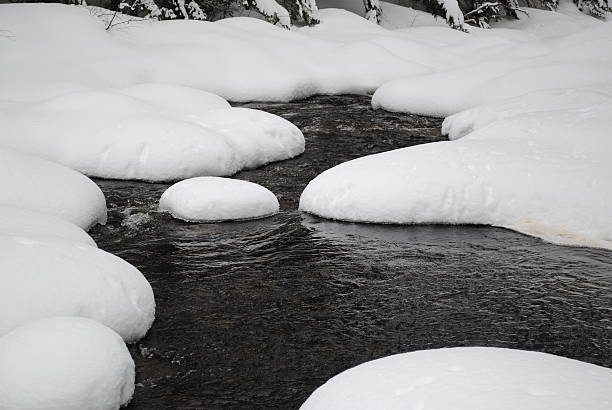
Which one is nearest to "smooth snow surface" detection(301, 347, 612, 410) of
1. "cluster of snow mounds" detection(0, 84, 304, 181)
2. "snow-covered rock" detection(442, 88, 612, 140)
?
"cluster of snow mounds" detection(0, 84, 304, 181)

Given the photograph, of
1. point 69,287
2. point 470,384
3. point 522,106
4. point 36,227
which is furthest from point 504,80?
point 470,384

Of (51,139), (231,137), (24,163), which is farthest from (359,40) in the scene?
(24,163)

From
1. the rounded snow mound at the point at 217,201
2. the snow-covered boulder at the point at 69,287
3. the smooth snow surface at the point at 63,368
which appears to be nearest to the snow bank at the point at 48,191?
the rounded snow mound at the point at 217,201

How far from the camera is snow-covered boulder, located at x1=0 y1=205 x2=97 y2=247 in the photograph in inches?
179

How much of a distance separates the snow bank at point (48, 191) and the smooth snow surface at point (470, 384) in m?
3.24

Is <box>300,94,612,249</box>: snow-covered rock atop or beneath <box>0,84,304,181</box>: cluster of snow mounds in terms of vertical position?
atop

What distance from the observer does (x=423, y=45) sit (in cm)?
1357

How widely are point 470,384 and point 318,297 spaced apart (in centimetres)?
199

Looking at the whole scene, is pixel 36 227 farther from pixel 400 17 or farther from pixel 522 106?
pixel 400 17

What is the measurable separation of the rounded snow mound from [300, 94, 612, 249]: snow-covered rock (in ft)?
1.42

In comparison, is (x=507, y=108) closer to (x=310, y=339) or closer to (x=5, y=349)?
(x=310, y=339)

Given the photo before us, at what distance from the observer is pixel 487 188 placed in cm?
600

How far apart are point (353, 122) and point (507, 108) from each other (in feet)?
6.32

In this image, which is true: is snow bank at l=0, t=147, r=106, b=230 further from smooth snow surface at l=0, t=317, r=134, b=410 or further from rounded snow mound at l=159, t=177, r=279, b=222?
smooth snow surface at l=0, t=317, r=134, b=410
